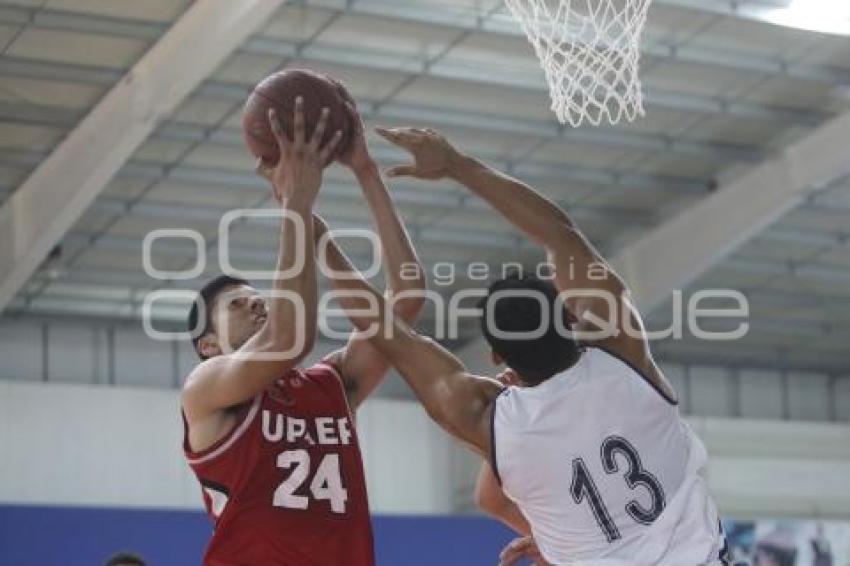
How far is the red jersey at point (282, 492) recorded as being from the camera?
4.41 meters

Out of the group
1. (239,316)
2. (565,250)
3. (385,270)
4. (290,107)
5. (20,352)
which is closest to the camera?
(565,250)

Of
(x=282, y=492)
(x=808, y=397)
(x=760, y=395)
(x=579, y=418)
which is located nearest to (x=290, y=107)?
(x=282, y=492)

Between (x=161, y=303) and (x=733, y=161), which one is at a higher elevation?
(x=733, y=161)

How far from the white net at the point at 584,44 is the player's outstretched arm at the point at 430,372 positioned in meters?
4.57

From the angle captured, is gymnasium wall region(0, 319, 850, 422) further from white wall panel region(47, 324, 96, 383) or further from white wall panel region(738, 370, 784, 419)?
white wall panel region(738, 370, 784, 419)

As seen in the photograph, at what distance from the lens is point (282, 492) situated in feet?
14.6

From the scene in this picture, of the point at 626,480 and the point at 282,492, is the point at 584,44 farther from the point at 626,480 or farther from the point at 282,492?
the point at 626,480

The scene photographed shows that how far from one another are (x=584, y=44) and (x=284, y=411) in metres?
5.98

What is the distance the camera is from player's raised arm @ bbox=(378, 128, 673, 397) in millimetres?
4059

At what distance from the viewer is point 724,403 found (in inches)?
805

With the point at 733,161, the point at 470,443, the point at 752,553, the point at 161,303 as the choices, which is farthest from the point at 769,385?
the point at 470,443

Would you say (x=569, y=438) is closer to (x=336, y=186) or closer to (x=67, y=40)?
(x=67, y=40)

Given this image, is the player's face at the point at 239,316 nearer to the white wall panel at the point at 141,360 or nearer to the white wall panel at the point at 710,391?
the white wall panel at the point at 141,360

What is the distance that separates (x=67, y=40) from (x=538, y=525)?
323 inches
